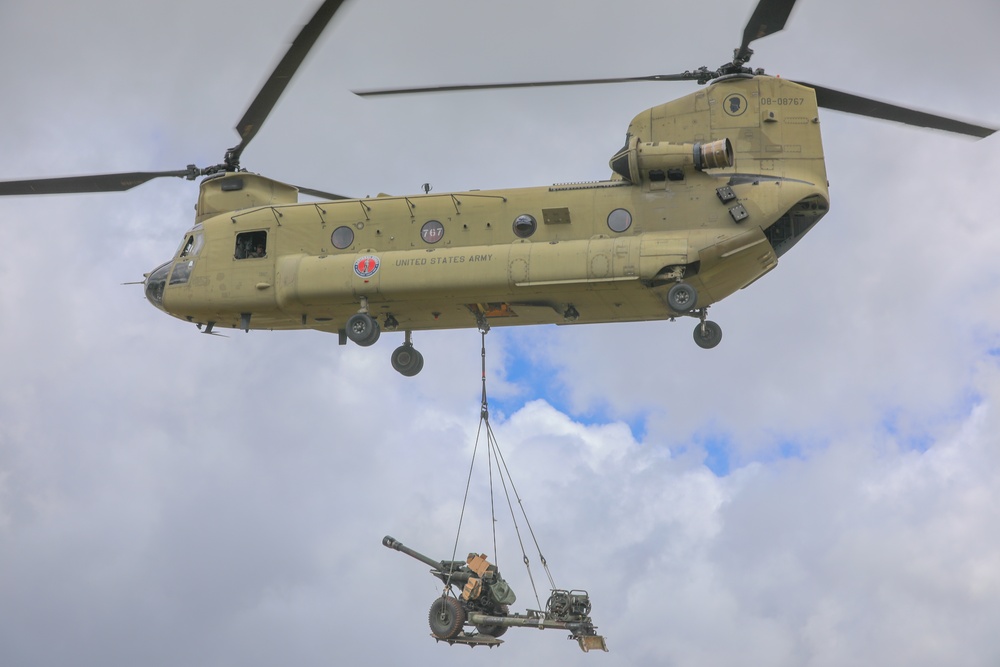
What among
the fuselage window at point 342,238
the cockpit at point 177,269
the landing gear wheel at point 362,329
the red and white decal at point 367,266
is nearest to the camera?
the red and white decal at point 367,266

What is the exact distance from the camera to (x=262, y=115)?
32188mm

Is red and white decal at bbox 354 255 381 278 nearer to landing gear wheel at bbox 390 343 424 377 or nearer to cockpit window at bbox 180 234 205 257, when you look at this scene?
landing gear wheel at bbox 390 343 424 377

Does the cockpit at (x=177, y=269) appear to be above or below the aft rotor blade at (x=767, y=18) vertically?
above

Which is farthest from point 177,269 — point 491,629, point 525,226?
point 491,629

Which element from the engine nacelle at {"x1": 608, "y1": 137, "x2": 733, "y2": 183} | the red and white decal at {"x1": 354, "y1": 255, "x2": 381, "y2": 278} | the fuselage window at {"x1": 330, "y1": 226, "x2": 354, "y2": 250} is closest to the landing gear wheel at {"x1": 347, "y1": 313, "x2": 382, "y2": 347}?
the red and white decal at {"x1": 354, "y1": 255, "x2": 381, "y2": 278}

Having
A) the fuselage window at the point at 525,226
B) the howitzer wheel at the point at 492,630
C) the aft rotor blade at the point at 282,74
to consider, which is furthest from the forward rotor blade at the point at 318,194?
the howitzer wheel at the point at 492,630

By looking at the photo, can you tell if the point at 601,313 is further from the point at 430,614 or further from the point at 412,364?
the point at 430,614

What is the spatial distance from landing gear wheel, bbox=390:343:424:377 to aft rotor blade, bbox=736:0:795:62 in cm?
951

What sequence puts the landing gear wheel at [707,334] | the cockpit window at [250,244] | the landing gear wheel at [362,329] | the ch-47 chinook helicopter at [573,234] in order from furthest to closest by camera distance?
the cockpit window at [250,244] < the landing gear wheel at [362,329] < the landing gear wheel at [707,334] < the ch-47 chinook helicopter at [573,234]

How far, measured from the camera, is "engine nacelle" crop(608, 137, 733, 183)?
29.4 m

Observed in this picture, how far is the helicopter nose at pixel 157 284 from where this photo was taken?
33.7 meters

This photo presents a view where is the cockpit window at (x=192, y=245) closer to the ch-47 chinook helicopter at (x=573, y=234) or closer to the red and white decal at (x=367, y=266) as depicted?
the ch-47 chinook helicopter at (x=573, y=234)

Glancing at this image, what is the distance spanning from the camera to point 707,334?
30.4m

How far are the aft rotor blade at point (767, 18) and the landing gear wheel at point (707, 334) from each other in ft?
17.9
